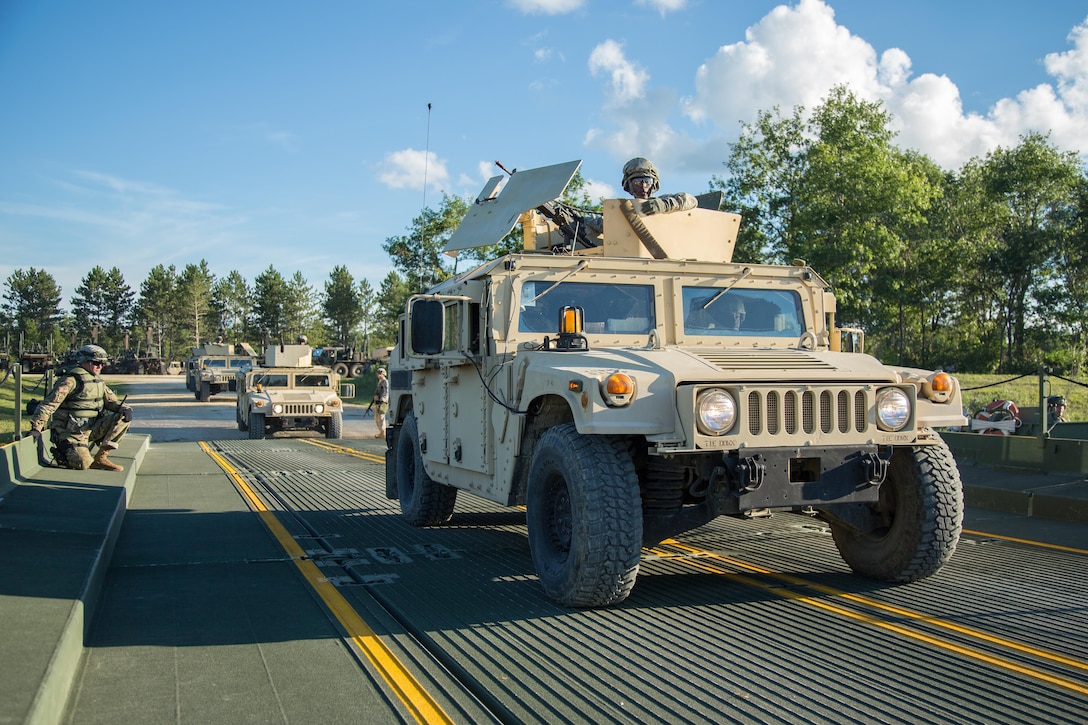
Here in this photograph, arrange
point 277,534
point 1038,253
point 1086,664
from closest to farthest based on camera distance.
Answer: point 1086,664 → point 277,534 → point 1038,253

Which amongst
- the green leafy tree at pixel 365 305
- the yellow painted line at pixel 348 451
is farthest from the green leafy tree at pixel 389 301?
the yellow painted line at pixel 348 451

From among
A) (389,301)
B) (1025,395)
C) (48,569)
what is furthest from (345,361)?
(48,569)

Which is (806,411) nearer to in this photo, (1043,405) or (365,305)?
(1043,405)

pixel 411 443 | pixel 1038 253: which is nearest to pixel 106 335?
pixel 1038 253

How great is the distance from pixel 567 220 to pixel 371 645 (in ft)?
15.7

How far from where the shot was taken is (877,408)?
207 inches

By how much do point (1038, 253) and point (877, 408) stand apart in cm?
3596

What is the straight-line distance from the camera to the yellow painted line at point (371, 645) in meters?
3.77

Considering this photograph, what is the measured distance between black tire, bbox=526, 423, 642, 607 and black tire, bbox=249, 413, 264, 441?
1575 cm

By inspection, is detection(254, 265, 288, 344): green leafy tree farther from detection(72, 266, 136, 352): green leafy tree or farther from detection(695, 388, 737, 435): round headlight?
detection(695, 388, 737, 435): round headlight

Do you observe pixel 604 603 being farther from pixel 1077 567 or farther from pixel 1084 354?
pixel 1084 354

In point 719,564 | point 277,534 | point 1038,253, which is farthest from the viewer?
point 1038,253

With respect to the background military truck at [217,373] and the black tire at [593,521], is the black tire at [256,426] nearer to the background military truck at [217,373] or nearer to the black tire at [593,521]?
the black tire at [593,521]

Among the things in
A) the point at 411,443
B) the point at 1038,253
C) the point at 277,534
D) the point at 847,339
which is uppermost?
the point at 1038,253
